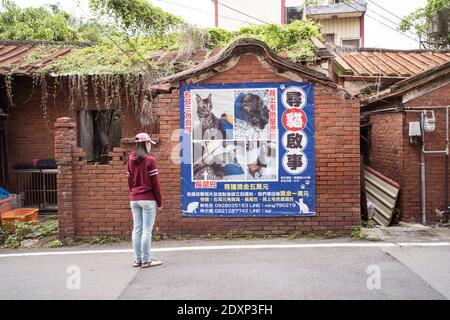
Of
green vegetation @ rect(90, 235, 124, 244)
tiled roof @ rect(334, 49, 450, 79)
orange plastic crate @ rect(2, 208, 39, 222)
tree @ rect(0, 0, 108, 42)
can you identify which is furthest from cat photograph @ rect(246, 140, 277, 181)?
tree @ rect(0, 0, 108, 42)

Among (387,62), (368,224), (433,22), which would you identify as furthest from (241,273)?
(433,22)

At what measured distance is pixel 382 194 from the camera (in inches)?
352

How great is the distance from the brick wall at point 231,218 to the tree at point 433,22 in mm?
13901

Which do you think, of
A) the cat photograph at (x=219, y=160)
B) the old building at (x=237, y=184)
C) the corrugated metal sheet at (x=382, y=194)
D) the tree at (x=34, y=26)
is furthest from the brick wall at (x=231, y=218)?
the tree at (x=34, y=26)

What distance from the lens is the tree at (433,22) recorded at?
59.8ft

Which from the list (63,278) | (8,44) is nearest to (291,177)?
(63,278)

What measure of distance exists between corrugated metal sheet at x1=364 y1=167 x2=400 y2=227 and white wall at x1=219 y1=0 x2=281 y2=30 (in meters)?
16.0

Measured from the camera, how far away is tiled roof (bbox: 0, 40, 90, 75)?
10.0 m

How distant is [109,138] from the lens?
38.4 ft

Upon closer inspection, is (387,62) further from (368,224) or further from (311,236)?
(311,236)

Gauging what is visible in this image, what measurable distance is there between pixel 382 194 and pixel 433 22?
13.3m

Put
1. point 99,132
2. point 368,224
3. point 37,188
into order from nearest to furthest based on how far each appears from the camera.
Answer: point 368,224 < point 37,188 < point 99,132

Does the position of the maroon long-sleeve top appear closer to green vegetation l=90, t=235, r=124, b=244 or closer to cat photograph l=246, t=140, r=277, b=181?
green vegetation l=90, t=235, r=124, b=244

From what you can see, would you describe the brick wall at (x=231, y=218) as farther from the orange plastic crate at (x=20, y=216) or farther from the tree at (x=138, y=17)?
the tree at (x=138, y=17)
